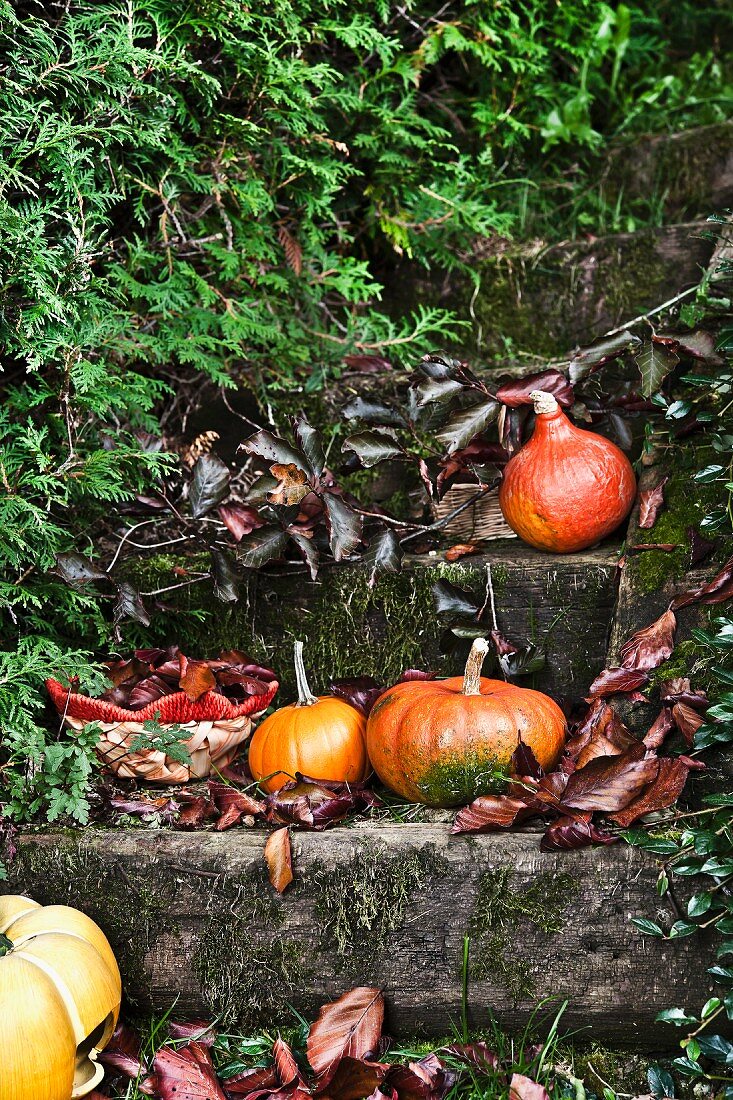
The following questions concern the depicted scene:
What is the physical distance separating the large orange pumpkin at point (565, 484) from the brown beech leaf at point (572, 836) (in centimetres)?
89

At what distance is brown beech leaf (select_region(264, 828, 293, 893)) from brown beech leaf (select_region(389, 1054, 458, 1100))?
0.40 metres

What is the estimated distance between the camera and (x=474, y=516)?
2932mm

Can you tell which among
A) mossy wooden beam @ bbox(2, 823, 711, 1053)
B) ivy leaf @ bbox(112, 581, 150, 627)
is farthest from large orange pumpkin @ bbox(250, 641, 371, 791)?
ivy leaf @ bbox(112, 581, 150, 627)

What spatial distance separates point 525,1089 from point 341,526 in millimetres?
1370

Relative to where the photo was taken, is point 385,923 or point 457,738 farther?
point 457,738

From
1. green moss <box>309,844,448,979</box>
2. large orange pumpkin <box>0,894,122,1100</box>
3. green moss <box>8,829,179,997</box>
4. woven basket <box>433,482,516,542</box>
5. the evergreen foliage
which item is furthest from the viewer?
woven basket <box>433,482,516,542</box>

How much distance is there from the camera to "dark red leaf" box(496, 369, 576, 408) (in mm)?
2609

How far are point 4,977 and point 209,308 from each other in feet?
6.87

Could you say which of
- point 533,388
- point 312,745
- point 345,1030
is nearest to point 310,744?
point 312,745

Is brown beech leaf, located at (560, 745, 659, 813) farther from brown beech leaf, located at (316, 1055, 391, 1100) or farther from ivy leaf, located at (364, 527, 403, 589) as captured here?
ivy leaf, located at (364, 527, 403, 589)

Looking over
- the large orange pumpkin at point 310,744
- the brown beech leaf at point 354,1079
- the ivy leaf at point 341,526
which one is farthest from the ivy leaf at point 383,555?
the brown beech leaf at point 354,1079

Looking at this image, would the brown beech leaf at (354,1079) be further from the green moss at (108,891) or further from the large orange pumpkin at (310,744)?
the large orange pumpkin at (310,744)

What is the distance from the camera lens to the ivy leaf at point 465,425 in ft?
8.53

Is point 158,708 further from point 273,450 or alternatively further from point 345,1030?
point 345,1030
